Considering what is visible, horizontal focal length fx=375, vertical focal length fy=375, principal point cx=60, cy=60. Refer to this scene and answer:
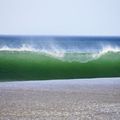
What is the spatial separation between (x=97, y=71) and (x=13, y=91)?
497 cm

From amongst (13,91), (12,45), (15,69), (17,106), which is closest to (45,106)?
(17,106)

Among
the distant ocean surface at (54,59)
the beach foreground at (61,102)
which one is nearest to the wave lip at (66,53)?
the distant ocean surface at (54,59)

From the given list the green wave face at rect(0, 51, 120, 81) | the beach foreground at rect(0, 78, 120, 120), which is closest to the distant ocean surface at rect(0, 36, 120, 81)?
the green wave face at rect(0, 51, 120, 81)

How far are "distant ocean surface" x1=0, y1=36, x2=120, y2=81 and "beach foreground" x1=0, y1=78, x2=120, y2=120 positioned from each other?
8.41 feet

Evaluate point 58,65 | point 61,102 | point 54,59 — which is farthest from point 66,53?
point 61,102

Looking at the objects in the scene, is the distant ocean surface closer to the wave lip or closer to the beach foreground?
the wave lip

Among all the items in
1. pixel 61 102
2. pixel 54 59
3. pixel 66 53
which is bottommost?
pixel 61 102

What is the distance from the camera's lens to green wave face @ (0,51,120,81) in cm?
962

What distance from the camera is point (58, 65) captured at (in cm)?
1102

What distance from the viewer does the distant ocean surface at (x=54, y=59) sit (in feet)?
31.8

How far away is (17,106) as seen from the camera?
15.0 feet

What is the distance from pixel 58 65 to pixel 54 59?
48 centimetres

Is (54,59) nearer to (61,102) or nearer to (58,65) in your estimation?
(58,65)

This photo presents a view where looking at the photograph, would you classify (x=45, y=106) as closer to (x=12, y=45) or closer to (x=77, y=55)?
(x=77, y=55)
